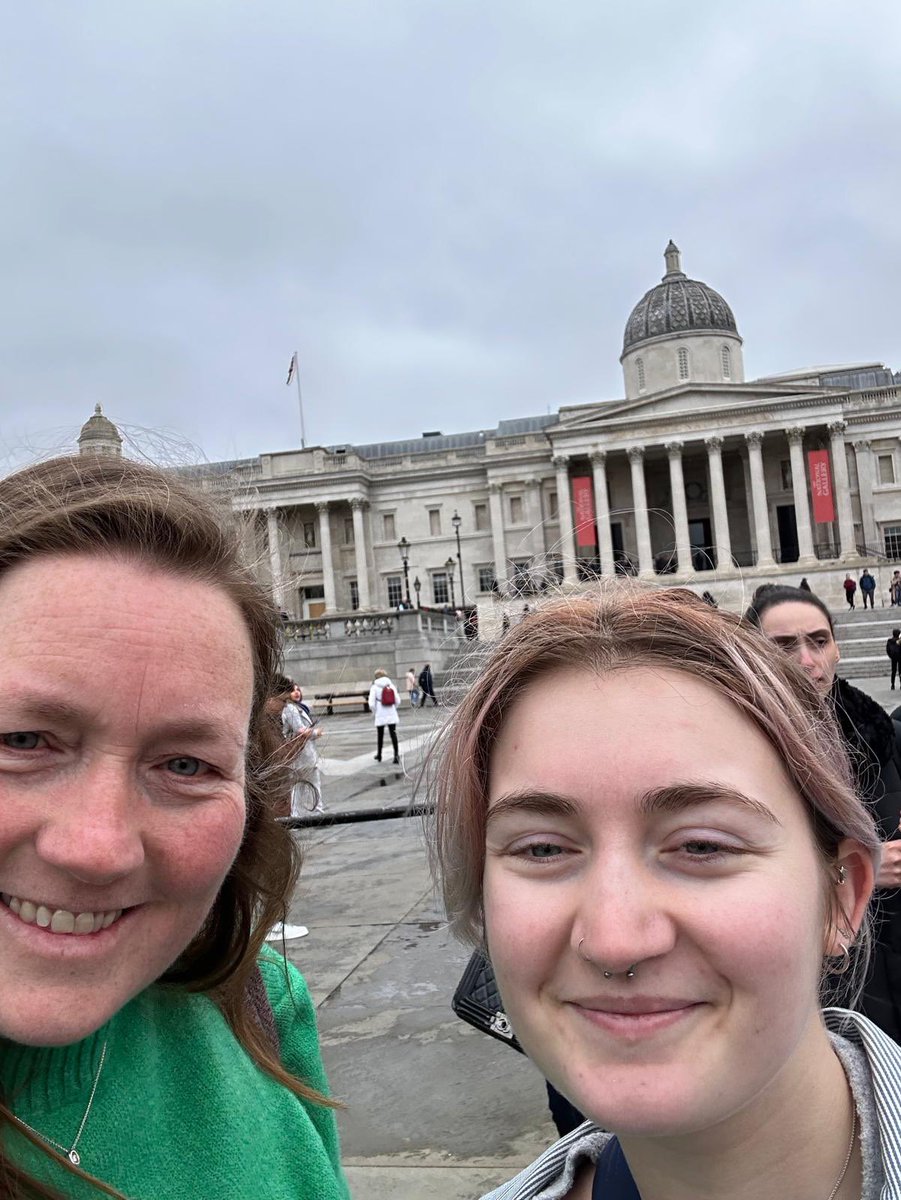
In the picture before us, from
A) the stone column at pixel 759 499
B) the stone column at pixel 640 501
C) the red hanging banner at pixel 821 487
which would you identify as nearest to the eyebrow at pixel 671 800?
the stone column at pixel 640 501

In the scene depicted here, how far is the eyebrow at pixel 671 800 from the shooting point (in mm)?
1161

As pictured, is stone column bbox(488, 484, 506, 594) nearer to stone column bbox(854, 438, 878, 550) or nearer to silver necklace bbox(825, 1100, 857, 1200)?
stone column bbox(854, 438, 878, 550)

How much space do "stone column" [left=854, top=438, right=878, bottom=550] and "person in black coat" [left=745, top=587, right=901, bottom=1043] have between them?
54862mm

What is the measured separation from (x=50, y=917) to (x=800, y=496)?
55092mm

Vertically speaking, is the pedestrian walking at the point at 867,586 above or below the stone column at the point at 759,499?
below

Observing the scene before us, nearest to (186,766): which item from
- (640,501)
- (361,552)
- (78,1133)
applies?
(78,1133)

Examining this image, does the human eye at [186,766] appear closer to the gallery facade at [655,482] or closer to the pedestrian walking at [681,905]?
the pedestrian walking at [681,905]

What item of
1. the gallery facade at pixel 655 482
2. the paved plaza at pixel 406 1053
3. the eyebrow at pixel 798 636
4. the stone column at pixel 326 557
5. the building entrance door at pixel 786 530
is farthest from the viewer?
the stone column at pixel 326 557

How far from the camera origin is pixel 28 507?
1.39 metres

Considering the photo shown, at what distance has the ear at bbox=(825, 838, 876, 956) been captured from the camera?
1.35 m

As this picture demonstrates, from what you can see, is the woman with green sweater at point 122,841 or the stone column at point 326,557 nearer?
the woman with green sweater at point 122,841

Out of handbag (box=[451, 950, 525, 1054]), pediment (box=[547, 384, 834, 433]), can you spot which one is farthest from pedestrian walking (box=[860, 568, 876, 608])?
handbag (box=[451, 950, 525, 1054])

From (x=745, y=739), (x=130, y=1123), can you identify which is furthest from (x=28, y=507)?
(x=745, y=739)

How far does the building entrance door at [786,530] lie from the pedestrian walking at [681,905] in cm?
5812
